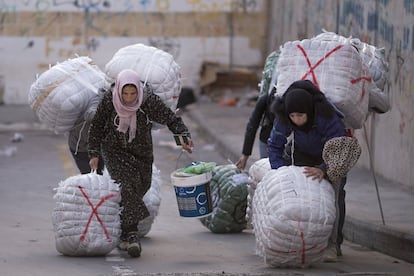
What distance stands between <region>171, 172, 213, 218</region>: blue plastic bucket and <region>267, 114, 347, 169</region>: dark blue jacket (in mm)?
604

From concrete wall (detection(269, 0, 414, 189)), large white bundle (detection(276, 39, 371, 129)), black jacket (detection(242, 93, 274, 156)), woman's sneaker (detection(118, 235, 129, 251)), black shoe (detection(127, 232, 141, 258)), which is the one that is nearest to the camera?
large white bundle (detection(276, 39, 371, 129))

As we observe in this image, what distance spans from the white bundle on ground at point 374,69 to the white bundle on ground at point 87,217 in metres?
2.16

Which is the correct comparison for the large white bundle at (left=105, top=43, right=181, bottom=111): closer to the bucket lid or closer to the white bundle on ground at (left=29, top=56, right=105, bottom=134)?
the white bundle on ground at (left=29, top=56, right=105, bottom=134)

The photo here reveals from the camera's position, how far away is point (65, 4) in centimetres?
2609

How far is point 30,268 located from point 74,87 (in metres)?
1.87

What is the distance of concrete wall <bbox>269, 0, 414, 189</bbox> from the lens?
1421 cm

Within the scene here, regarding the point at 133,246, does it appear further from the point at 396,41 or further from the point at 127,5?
the point at 127,5

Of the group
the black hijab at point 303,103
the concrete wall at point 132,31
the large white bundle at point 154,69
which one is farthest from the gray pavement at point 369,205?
the concrete wall at point 132,31

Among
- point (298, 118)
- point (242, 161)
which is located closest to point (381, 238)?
point (242, 161)

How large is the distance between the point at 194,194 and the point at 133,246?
2.10 feet

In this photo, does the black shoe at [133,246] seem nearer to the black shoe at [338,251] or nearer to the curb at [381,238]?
the black shoe at [338,251]

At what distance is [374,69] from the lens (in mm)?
10695

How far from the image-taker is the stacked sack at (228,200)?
11391 mm

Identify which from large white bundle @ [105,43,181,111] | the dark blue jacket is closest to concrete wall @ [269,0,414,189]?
large white bundle @ [105,43,181,111]
